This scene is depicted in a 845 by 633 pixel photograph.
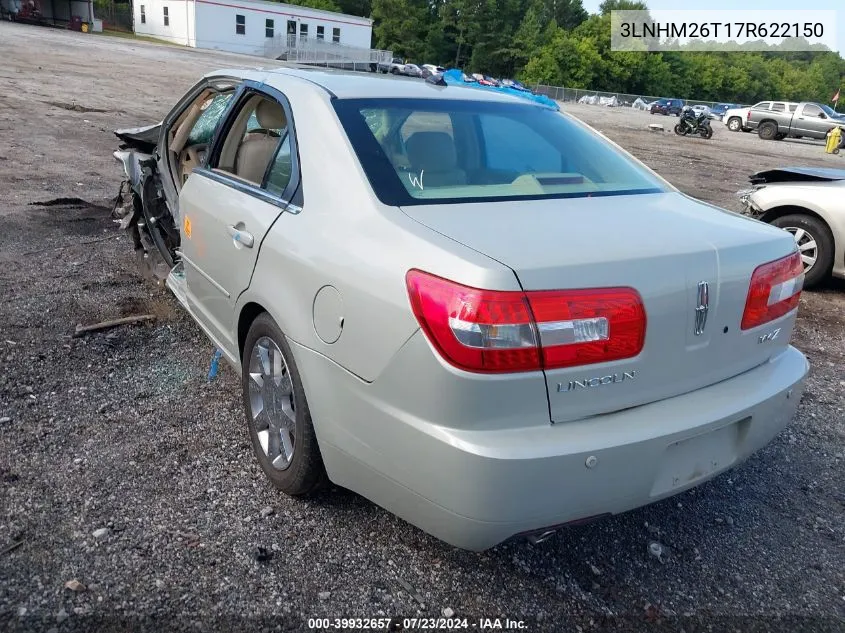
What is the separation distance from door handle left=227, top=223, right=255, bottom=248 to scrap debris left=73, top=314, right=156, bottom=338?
5.69 feet

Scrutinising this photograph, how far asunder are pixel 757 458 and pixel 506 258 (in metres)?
2.22

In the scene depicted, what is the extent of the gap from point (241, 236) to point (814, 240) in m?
5.56

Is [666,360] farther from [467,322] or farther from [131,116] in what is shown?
[131,116]

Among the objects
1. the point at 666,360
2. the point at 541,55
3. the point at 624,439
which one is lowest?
the point at 624,439

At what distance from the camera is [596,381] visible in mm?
2047

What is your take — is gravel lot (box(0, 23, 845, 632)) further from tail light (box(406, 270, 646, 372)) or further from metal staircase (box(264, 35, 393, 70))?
metal staircase (box(264, 35, 393, 70))

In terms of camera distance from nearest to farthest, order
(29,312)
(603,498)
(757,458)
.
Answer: (603,498) < (757,458) < (29,312)

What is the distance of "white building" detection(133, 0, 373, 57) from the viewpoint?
57781mm

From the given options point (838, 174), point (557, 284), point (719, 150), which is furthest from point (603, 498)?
point (719, 150)

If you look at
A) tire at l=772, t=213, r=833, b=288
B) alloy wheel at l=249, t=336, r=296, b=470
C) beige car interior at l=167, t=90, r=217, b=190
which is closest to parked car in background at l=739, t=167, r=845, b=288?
tire at l=772, t=213, r=833, b=288

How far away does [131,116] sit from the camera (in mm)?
14797

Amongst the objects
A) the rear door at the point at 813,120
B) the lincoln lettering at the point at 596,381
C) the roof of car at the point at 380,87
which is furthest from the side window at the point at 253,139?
the rear door at the point at 813,120

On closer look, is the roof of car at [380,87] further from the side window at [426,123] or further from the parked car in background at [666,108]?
the parked car in background at [666,108]

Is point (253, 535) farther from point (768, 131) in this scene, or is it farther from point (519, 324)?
point (768, 131)
